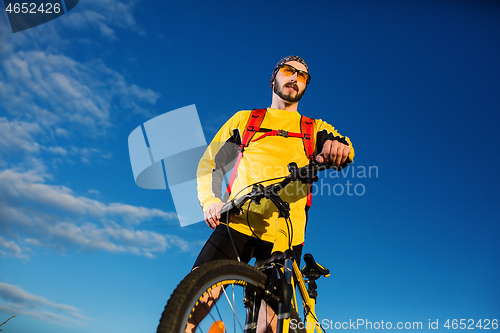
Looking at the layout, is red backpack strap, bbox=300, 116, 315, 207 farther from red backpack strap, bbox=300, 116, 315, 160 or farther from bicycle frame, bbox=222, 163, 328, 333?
bicycle frame, bbox=222, 163, 328, 333

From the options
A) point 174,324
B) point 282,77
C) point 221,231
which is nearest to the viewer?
point 174,324

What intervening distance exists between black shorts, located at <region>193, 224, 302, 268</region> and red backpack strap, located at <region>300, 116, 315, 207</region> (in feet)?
1.79

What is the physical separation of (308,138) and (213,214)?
1.29 metres

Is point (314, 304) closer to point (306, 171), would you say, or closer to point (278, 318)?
point (278, 318)

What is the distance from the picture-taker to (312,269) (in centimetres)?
400

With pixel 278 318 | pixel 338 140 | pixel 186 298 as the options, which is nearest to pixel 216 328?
pixel 278 318

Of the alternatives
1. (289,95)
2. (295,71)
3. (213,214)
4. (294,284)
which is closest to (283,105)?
(289,95)

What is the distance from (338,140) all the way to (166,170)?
9.59ft

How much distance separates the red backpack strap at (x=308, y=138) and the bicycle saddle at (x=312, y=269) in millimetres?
759

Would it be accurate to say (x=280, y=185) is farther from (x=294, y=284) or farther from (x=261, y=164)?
(x=294, y=284)

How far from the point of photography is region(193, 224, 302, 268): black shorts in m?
3.30

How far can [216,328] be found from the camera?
266 centimetres

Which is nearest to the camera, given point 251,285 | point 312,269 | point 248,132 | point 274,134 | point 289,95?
point 251,285

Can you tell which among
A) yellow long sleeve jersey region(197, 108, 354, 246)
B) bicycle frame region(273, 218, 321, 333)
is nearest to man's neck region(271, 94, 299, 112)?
yellow long sleeve jersey region(197, 108, 354, 246)
